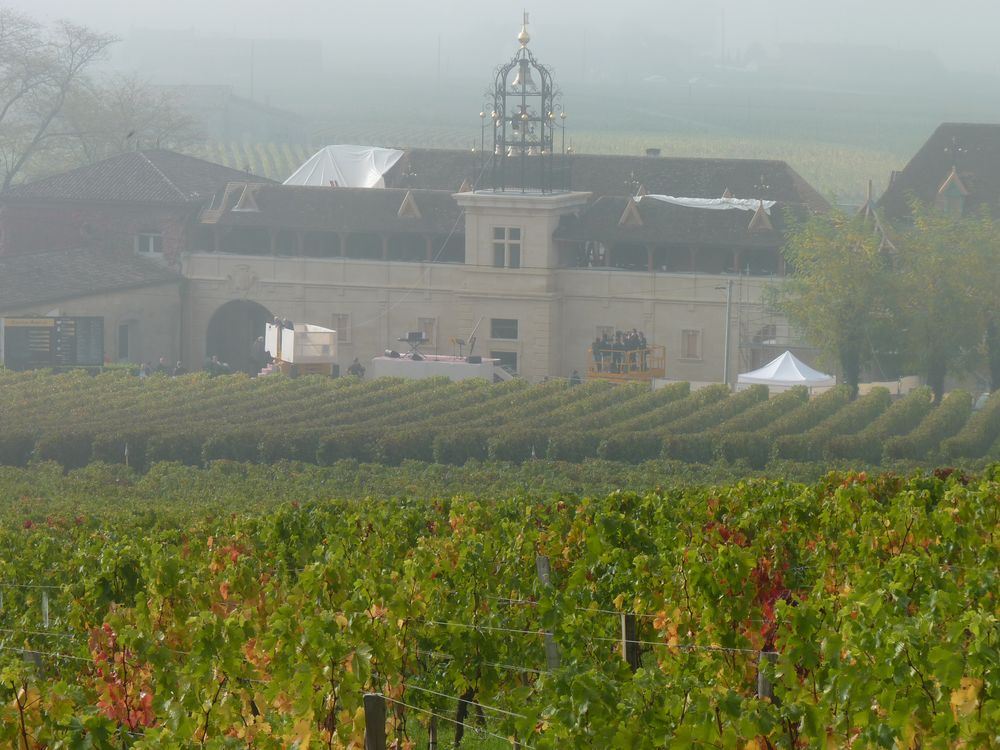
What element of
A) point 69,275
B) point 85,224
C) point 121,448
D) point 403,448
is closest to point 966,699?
point 403,448

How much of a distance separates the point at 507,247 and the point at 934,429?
2171 centimetres

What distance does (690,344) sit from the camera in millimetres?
59031

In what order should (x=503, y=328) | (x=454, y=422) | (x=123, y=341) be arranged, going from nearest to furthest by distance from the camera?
(x=454, y=422), (x=503, y=328), (x=123, y=341)

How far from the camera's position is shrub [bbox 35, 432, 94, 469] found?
4003cm

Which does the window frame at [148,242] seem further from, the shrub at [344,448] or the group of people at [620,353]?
the shrub at [344,448]

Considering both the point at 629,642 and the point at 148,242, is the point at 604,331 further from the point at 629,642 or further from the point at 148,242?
the point at 629,642

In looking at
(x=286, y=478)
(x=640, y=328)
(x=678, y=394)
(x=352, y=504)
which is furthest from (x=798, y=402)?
(x=352, y=504)

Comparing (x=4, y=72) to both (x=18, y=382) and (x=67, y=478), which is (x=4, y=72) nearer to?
(x=18, y=382)

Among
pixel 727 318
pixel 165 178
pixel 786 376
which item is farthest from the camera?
pixel 165 178

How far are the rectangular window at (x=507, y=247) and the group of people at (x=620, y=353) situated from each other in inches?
176

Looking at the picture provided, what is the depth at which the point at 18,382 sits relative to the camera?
5047 centimetres

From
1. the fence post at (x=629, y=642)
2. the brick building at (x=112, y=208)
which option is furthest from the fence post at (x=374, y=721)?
the brick building at (x=112, y=208)

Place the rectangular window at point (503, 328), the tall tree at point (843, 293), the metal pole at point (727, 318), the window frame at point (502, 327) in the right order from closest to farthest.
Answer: the tall tree at point (843, 293) < the metal pole at point (727, 318) < the window frame at point (502, 327) < the rectangular window at point (503, 328)

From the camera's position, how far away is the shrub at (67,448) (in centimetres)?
4003
